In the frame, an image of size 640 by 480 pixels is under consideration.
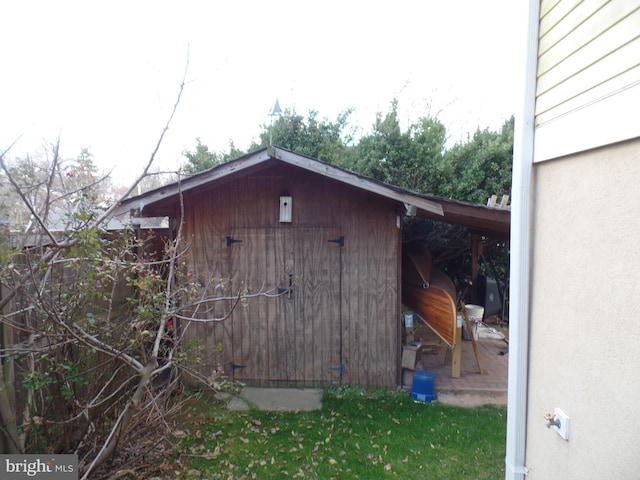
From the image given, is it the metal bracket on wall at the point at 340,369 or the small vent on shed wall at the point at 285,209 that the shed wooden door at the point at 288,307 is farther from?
the small vent on shed wall at the point at 285,209

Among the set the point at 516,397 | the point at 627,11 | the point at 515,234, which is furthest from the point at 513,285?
the point at 627,11

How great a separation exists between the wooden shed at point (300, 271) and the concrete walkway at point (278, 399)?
15cm

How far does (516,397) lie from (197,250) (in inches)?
162

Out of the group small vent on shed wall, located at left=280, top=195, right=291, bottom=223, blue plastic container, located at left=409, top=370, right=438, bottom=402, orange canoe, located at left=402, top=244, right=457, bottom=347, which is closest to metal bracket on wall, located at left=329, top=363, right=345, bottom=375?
blue plastic container, located at left=409, top=370, right=438, bottom=402

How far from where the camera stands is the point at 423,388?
15.9ft

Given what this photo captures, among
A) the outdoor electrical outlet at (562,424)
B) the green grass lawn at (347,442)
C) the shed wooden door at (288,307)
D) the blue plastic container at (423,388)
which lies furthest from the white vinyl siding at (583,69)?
the blue plastic container at (423,388)

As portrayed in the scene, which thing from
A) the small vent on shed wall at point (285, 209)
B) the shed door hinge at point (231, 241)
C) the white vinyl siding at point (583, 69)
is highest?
the white vinyl siding at point (583, 69)

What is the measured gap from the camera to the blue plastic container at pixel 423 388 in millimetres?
4801

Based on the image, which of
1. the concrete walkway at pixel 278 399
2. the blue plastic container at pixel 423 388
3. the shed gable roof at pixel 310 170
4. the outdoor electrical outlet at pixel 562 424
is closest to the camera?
the outdoor electrical outlet at pixel 562 424

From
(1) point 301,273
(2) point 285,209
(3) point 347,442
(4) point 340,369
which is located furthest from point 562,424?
(2) point 285,209

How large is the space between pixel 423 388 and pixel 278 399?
73.5 inches

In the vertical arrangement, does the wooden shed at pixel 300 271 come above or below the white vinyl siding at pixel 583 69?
below

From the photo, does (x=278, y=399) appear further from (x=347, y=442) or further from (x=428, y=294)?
(x=428, y=294)

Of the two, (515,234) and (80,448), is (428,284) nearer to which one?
(515,234)
